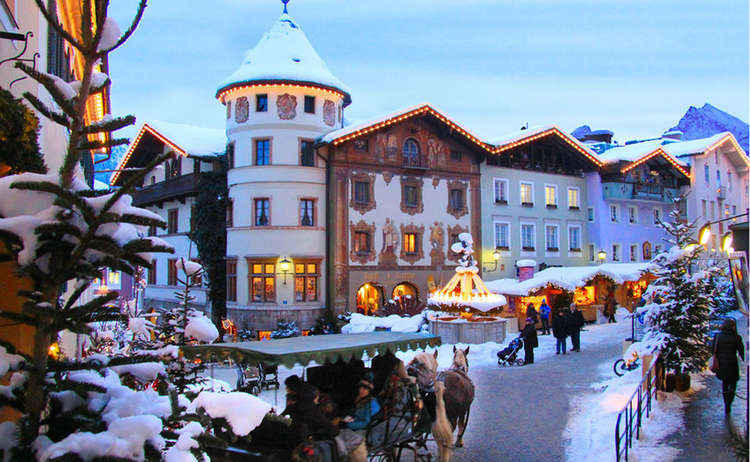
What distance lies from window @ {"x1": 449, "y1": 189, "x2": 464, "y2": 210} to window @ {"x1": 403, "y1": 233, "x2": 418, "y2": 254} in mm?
3149

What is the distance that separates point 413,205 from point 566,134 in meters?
12.2

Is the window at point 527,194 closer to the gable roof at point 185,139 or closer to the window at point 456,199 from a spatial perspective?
the window at point 456,199

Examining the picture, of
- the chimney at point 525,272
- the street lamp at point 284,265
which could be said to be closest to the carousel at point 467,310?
the chimney at point 525,272

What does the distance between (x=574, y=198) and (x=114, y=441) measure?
142ft

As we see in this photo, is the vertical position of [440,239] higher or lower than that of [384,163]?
lower

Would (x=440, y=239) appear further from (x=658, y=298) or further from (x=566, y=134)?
(x=658, y=298)

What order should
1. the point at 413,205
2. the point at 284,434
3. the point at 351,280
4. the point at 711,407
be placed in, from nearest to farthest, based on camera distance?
the point at 284,434 → the point at 711,407 → the point at 351,280 → the point at 413,205

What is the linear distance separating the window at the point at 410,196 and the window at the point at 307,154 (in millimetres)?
5717

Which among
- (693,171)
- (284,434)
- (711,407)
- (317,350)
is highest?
(693,171)

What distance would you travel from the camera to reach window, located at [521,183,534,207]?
136 ft

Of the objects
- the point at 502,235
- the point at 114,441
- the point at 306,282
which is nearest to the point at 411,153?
the point at 502,235

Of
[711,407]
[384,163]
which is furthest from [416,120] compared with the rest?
[711,407]

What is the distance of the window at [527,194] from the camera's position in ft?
136

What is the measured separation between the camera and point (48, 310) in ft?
11.5
